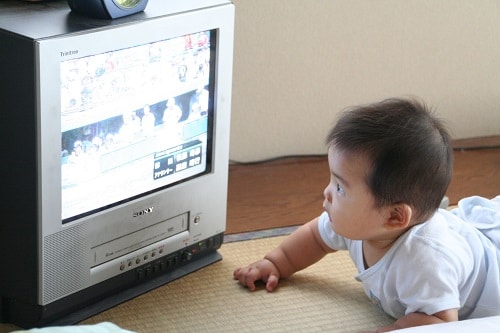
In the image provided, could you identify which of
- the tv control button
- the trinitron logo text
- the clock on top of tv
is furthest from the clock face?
the tv control button

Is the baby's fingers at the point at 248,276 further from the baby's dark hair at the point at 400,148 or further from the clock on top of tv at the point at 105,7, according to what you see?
the clock on top of tv at the point at 105,7

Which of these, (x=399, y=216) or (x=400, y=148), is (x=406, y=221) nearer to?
(x=399, y=216)

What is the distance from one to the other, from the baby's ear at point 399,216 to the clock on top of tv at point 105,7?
20.6 inches

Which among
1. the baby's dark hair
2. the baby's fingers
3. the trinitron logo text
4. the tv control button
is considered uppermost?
the baby's dark hair

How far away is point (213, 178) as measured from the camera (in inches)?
68.1

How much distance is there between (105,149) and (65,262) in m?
0.19

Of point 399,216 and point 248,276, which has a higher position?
point 399,216

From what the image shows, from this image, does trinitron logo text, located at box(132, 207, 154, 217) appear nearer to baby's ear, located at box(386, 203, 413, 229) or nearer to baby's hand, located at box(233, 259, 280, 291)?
baby's hand, located at box(233, 259, 280, 291)

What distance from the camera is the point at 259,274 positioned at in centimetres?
174

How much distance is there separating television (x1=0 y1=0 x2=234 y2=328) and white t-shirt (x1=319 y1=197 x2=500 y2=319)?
1.11 feet

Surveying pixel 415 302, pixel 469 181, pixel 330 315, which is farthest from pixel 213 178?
pixel 469 181

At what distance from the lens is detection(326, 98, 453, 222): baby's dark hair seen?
1480mm

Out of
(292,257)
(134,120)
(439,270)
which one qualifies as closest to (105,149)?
(134,120)

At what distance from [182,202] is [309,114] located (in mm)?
664
